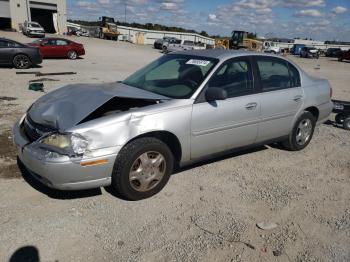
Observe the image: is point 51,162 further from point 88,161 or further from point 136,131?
point 136,131

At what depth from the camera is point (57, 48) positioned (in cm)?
2167

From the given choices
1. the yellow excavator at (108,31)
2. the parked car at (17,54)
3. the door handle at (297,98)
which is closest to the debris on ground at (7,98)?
the door handle at (297,98)

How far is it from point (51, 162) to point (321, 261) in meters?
2.62

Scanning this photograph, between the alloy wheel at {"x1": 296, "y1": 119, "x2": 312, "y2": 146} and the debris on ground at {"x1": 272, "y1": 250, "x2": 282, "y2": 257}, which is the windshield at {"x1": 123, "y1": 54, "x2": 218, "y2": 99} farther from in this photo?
the alloy wheel at {"x1": 296, "y1": 119, "x2": 312, "y2": 146}

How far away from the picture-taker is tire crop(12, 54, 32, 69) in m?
15.3

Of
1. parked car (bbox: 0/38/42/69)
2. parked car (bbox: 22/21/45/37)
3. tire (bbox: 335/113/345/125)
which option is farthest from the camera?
parked car (bbox: 22/21/45/37)

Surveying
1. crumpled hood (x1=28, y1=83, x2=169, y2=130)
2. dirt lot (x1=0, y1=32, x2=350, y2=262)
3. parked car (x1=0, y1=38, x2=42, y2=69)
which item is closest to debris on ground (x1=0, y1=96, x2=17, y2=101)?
dirt lot (x1=0, y1=32, x2=350, y2=262)

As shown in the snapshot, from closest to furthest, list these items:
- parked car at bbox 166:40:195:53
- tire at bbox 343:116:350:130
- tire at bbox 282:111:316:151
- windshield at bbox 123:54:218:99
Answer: windshield at bbox 123:54:218:99, tire at bbox 282:111:316:151, tire at bbox 343:116:350:130, parked car at bbox 166:40:195:53

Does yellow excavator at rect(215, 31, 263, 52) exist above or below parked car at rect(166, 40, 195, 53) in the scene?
above

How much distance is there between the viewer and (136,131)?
12.0 ft

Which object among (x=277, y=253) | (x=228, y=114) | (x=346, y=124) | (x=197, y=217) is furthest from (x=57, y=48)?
(x=277, y=253)

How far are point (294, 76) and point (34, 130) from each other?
3846 mm

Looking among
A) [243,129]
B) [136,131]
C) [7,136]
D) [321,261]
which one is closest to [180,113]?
[136,131]

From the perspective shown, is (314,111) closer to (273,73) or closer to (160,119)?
(273,73)
